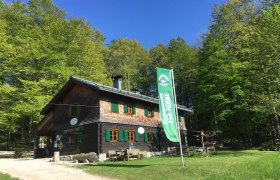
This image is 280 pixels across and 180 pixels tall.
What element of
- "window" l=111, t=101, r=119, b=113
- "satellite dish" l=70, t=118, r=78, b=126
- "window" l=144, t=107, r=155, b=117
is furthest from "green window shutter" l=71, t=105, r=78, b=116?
"window" l=144, t=107, r=155, b=117

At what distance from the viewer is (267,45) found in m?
25.5

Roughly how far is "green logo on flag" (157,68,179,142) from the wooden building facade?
29.5 ft

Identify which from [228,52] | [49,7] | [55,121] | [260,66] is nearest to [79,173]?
[55,121]

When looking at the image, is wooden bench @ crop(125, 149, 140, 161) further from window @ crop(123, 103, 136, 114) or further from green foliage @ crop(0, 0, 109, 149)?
green foliage @ crop(0, 0, 109, 149)

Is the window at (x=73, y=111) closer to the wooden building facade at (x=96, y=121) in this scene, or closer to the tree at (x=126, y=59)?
the wooden building facade at (x=96, y=121)

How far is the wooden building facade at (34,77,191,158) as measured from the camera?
25625mm

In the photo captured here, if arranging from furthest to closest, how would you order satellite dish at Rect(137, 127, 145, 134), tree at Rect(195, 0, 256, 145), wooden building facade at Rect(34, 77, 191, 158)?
tree at Rect(195, 0, 256, 145)
satellite dish at Rect(137, 127, 145, 134)
wooden building facade at Rect(34, 77, 191, 158)

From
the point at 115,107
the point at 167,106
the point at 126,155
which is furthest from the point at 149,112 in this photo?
the point at 167,106

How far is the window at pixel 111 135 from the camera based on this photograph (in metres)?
25.4

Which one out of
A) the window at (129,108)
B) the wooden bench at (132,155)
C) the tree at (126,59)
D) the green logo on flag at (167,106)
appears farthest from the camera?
the tree at (126,59)

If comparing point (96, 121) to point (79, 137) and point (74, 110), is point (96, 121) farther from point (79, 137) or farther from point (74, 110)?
point (74, 110)

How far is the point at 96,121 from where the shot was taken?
25312mm

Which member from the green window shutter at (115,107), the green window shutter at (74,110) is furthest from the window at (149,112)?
the green window shutter at (74,110)

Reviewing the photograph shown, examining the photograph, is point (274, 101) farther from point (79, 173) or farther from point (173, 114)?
point (79, 173)
